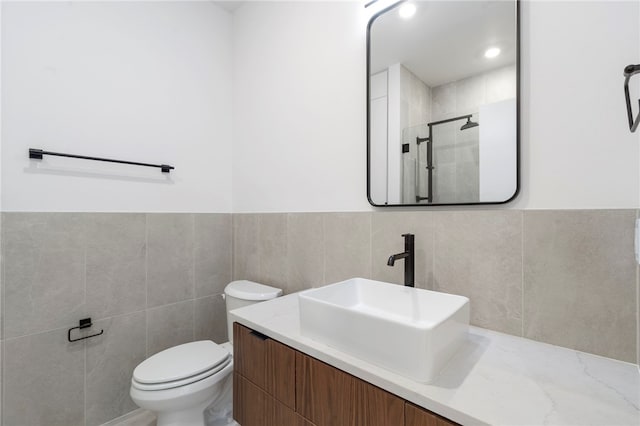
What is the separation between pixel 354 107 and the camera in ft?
4.67

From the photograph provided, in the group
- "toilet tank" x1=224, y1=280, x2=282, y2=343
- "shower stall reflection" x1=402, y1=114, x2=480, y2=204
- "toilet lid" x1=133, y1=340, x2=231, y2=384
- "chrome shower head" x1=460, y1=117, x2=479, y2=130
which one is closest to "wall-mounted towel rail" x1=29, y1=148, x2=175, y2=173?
"toilet tank" x1=224, y1=280, x2=282, y2=343

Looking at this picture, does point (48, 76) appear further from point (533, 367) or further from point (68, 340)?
point (533, 367)

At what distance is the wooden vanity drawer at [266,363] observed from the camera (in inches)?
36.6

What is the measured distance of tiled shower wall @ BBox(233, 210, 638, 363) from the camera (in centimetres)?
81

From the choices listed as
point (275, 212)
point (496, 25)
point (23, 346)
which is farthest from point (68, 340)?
point (496, 25)

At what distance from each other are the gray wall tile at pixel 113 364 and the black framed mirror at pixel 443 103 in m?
1.57

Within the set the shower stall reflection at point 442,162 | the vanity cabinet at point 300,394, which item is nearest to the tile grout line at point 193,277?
the vanity cabinet at point 300,394

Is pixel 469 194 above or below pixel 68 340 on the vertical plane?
above

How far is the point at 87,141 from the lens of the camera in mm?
1526

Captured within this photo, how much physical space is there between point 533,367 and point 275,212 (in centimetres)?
141

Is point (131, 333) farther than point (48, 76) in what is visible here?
Yes

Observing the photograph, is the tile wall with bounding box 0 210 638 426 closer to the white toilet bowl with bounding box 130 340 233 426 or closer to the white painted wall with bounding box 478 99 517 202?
the white painted wall with bounding box 478 99 517 202

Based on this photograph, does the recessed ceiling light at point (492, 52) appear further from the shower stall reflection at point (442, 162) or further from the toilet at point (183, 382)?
the toilet at point (183, 382)

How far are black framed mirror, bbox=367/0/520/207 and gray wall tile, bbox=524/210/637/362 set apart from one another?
0.18 m
